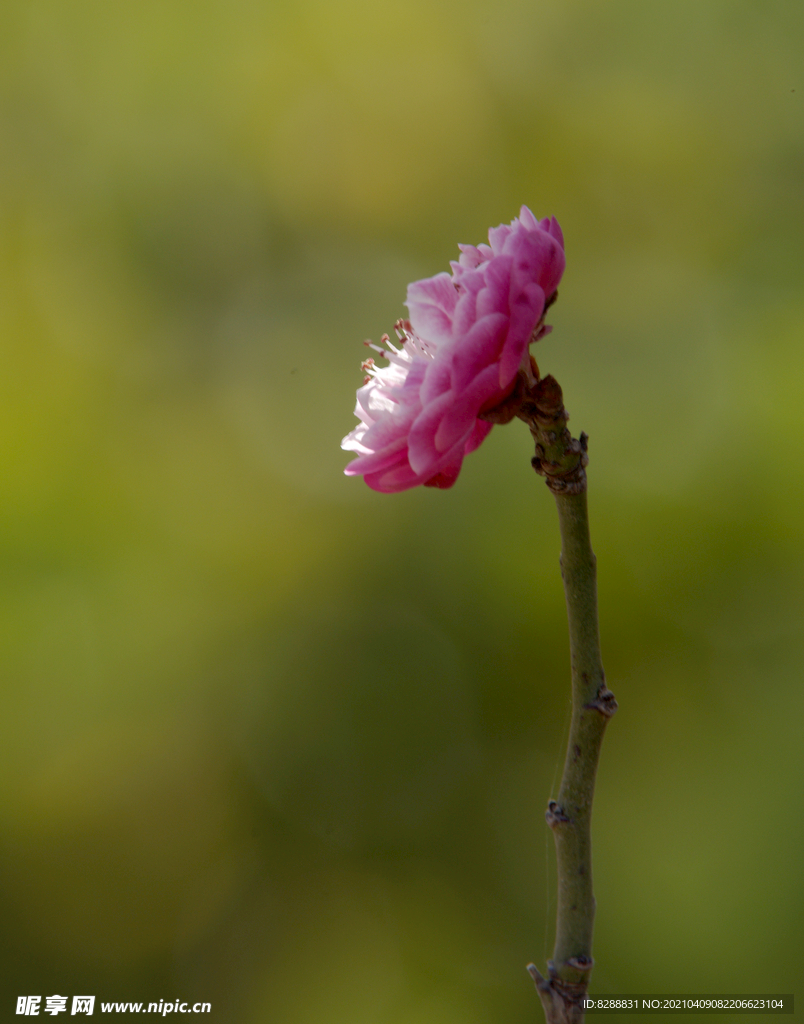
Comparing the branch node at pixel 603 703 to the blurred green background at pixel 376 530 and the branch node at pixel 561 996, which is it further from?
the blurred green background at pixel 376 530

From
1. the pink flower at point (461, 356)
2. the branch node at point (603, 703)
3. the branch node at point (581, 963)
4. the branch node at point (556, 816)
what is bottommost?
the branch node at point (581, 963)

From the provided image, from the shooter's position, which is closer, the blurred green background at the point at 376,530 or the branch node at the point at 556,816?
the branch node at the point at 556,816

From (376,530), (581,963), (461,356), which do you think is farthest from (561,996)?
(376,530)

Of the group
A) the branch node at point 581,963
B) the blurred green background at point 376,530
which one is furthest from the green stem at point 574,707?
the blurred green background at point 376,530

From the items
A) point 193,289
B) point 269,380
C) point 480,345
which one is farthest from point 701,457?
point 480,345

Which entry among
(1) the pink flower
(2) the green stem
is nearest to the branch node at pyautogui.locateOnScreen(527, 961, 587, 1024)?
(2) the green stem

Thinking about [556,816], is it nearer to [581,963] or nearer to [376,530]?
[581,963]
